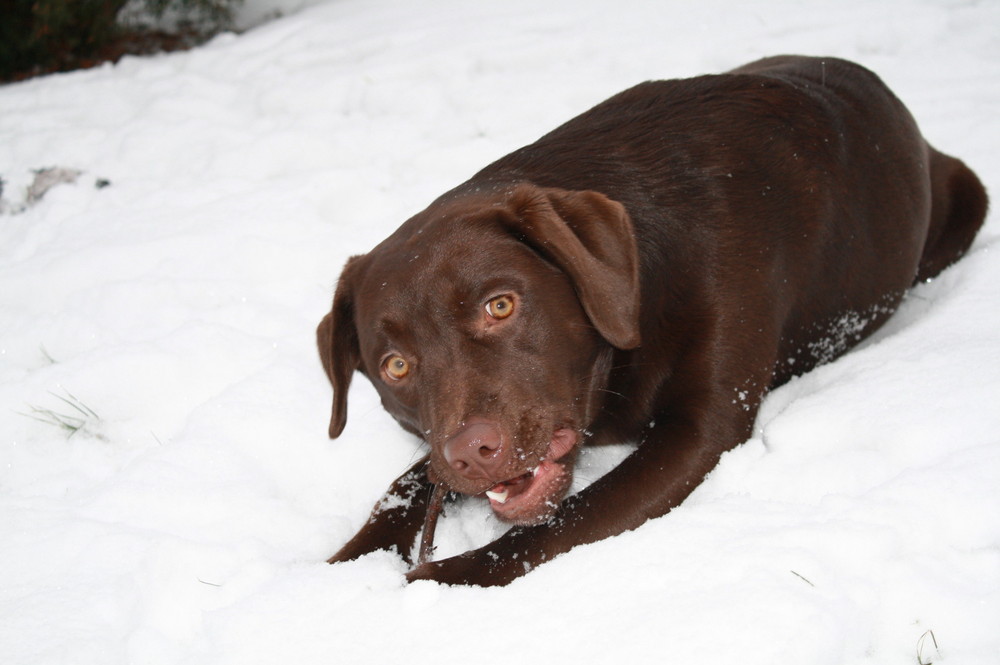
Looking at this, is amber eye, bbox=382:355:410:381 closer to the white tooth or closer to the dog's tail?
the white tooth

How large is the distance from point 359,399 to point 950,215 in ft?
8.30

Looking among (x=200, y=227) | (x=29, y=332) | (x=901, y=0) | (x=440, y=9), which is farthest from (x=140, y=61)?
(x=901, y=0)

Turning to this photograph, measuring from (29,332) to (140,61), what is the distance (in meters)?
3.92

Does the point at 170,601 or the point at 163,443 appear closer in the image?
the point at 170,601

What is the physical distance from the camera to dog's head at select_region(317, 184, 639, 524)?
2.41m

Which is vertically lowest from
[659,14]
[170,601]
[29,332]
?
[29,332]

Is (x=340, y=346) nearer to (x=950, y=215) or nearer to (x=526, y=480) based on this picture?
(x=526, y=480)

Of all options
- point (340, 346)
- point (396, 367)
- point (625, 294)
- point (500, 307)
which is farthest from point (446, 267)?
point (340, 346)

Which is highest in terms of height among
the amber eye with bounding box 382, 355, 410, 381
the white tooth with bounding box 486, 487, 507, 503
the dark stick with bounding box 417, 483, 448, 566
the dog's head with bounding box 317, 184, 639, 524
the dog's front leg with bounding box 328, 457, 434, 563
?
the dog's head with bounding box 317, 184, 639, 524

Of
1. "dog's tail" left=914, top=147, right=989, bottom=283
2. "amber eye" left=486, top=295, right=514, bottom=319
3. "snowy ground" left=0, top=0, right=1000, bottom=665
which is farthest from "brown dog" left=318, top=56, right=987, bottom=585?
"dog's tail" left=914, top=147, right=989, bottom=283

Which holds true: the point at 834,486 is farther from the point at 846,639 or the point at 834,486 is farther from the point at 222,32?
the point at 222,32

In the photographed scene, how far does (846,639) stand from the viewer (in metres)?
1.91

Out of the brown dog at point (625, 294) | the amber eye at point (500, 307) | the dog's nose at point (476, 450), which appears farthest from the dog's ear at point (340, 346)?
the dog's nose at point (476, 450)

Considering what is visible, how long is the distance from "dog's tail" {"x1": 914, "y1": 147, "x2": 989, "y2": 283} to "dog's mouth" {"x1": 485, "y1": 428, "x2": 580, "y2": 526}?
82.7 inches
